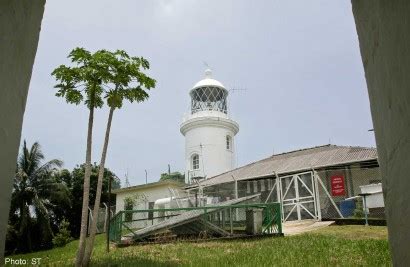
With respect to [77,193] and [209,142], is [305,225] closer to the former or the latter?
[209,142]

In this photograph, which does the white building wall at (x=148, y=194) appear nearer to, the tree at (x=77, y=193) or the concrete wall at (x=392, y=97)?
the tree at (x=77, y=193)


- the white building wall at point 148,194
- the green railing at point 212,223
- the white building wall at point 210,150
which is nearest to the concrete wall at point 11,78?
the green railing at point 212,223

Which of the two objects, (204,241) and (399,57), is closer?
(399,57)

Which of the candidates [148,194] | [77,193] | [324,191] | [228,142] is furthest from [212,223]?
[77,193]

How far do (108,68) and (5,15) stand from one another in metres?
7.57

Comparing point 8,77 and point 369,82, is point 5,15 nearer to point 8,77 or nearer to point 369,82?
point 8,77

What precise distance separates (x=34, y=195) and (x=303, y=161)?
2310 cm

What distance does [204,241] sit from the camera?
13773 mm

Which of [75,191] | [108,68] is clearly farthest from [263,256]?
[75,191]

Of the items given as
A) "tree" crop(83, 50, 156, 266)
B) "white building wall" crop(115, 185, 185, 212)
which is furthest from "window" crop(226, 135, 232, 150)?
"tree" crop(83, 50, 156, 266)

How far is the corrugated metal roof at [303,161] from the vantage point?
2120 cm

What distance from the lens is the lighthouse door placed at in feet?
67.5

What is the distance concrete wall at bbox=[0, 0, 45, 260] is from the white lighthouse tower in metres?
30.9

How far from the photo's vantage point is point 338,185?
819 inches
